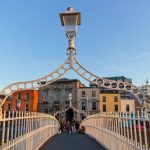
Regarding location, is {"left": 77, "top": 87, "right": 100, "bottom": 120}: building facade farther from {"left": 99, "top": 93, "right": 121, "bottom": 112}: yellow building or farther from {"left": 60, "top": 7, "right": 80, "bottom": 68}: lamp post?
{"left": 60, "top": 7, "right": 80, "bottom": 68}: lamp post

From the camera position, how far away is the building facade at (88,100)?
5088cm

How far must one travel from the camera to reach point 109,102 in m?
52.6

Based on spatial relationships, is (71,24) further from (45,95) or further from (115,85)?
(45,95)

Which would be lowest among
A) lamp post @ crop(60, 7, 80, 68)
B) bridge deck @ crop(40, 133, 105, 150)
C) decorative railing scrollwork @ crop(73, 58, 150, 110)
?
bridge deck @ crop(40, 133, 105, 150)

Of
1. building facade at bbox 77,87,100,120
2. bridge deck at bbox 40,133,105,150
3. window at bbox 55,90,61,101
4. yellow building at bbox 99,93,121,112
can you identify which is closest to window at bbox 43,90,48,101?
window at bbox 55,90,61,101

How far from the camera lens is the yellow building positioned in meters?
52.4

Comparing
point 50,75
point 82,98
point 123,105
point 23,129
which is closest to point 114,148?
point 23,129

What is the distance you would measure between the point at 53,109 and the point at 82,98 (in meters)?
7.46

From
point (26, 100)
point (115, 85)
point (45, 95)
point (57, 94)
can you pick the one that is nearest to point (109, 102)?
point (57, 94)

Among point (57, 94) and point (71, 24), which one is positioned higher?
point (71, 24)

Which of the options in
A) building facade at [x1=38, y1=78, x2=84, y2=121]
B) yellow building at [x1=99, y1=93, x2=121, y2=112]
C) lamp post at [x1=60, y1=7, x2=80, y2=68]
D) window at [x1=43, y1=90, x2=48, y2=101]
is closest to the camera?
lamp post at [x1=60, y1=7, x2=80, y2=68]

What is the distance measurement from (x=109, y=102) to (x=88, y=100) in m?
5.30

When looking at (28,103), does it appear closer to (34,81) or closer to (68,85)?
(68,85)

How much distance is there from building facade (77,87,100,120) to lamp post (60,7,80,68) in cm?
4009
